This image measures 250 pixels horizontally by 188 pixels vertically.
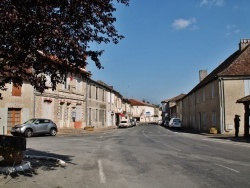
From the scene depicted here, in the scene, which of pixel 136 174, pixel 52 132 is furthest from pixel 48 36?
pixel 52 132

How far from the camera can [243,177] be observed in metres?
9.63

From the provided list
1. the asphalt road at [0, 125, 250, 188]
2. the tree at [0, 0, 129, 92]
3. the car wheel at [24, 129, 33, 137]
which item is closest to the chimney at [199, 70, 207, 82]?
the car wheel at [24, 129, 33, 137]

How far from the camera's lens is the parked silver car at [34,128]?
2908 cm

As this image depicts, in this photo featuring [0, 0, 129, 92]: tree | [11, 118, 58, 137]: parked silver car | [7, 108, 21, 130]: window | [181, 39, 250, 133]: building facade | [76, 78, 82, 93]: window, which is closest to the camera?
[0, 0, 129, 92]: tree

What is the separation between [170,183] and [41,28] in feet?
15.3

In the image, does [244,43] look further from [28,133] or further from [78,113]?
[28,133]

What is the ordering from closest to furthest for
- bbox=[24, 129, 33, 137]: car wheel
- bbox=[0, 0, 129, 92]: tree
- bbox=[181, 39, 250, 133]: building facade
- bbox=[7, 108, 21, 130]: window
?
bbox=[0, 0, 129, 92]: tree → bbox=[24, 129, 33, 137]: car wheel → bbox=[7, 108, 21, 130]: window → bbox=[181, 39, 250, 133]: building facade

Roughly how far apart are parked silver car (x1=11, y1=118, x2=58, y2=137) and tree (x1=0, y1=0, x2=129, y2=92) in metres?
20.5

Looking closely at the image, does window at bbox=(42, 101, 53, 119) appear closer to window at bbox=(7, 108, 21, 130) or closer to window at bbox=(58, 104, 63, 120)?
window at bbox=(58, 104, 63, 120)

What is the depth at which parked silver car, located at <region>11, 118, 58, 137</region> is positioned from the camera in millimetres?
29078

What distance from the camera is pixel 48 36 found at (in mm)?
7699

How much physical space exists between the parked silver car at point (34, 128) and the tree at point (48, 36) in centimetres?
2050

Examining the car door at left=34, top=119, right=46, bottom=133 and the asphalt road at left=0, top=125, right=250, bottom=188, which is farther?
the car door at left=34, top=119, right=46, bottom=133

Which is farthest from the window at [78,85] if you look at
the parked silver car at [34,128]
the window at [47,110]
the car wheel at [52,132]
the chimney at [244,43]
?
the chimney at [244,43]
